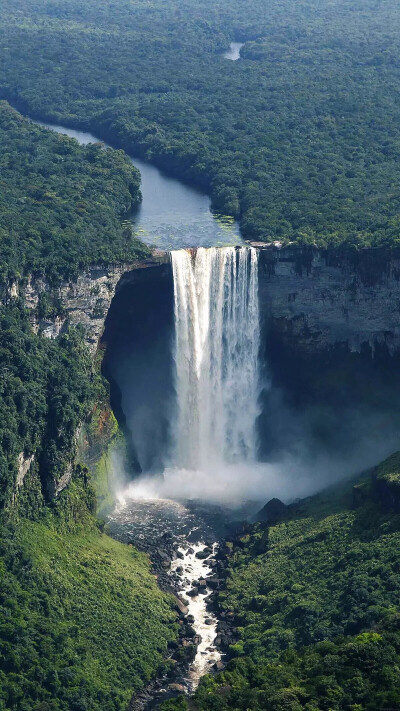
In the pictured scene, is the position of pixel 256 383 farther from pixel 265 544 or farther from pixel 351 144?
pixel 351 144

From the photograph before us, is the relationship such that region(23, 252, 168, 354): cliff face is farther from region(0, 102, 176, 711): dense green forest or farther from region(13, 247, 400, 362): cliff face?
region(0, 102, 176, 711): dense green forest

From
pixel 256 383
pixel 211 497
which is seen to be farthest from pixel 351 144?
pixel 211 497

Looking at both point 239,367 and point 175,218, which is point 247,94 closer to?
point 175,218

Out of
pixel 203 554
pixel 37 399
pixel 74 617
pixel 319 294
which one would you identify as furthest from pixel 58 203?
Answer: pixel 74 617

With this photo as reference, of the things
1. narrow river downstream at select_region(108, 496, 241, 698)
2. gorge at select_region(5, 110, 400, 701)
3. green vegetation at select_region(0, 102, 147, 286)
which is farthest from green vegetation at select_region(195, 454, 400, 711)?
green vegetation at select_region(0, 102, 147, 286)

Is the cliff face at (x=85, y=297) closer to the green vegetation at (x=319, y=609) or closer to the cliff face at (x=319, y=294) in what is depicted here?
the cliff face at (x=319, y=294)

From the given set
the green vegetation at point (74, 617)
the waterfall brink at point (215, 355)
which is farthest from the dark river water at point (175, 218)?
the green vegetation at point (74, 617)
